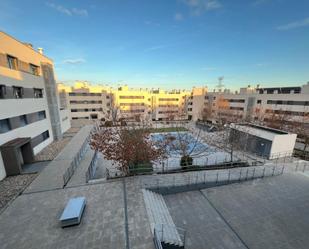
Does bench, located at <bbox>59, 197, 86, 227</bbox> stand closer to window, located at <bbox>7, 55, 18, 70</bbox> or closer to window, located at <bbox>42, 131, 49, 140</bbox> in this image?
window, located at <bbox>7, 55, 18, 70</bbox>

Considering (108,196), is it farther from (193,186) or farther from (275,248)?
(275,248)

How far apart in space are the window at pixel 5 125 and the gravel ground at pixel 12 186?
3.61 m

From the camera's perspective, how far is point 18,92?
1455 cm

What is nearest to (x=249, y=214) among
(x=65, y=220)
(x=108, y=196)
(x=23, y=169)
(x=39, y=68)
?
(x=108, y=196)

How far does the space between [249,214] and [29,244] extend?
10.8m

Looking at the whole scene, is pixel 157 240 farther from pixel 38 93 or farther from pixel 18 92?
pixel 38 93

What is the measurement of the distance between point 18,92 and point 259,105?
1659 inches

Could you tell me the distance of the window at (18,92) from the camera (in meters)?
14.0

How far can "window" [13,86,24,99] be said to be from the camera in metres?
14.0

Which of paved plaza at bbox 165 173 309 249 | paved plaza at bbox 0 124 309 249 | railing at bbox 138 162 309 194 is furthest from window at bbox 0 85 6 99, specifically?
paved plaza at bbox 165 173 309 249

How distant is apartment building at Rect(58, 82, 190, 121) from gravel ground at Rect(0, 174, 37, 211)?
26.7 m

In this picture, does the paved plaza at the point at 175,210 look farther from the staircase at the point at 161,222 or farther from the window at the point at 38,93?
the window at the point at 38,93

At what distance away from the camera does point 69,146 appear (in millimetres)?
18797

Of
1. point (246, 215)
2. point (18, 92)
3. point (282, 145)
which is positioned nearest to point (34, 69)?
point (18, 92)
